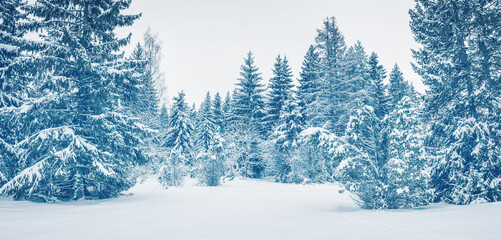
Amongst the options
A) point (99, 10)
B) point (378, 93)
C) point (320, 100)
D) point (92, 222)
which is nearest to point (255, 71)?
point (320, 100)

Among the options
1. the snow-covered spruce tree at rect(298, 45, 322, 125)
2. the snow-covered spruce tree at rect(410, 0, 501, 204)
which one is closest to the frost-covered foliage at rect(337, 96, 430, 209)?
the snow-covered spruce tree at rect(410, 0, 501, 204)

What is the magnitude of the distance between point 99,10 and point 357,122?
1111 cm

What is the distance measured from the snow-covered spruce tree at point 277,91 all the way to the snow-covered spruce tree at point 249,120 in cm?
97

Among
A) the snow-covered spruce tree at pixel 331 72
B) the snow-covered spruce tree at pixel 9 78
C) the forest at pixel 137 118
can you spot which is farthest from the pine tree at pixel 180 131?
the snow-covered spruce tree at pixel 9 78

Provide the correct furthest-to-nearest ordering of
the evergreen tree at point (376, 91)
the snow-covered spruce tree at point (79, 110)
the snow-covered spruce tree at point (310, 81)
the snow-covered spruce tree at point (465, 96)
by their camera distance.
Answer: the snow-covered spruce tree at point (310, 81)
the evergreen tree at point (376, 91)
the snow-covered spruce tree at point (465, 96)
the snow-covered spruce tree at point (79, 110)

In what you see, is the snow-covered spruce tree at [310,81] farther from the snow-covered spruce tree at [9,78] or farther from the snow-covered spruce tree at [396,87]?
the snow-covered spruce tree at [9,78]

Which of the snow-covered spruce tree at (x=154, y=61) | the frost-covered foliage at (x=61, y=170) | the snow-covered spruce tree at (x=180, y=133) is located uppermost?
the snow-covered spruce tree at (x=154, y=61)

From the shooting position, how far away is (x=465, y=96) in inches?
453

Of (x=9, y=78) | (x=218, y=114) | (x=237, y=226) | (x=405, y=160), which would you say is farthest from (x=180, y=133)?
(x=237, y=226)

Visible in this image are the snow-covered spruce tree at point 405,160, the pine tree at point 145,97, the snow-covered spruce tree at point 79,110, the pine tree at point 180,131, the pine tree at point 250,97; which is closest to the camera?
the snow-covered spruce tree at point 405,160

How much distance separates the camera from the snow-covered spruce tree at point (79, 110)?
10516mm

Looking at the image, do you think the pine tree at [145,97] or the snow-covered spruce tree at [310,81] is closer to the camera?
the pine tree at [145,97]

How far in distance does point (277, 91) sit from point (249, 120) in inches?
171

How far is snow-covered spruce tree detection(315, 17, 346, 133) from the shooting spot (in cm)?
2877
